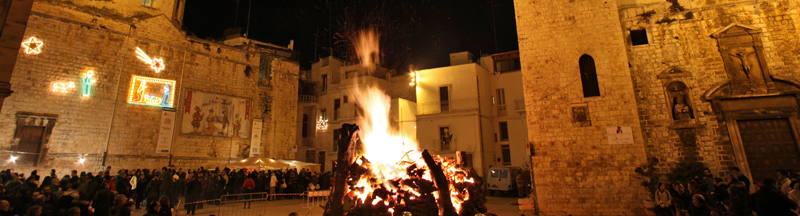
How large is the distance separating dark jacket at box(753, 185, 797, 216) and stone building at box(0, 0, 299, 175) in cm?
2201

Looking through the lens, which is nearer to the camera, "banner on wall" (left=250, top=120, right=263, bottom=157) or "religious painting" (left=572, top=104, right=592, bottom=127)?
"religious painting" (left=572, top=104, right=592, bottom=127)

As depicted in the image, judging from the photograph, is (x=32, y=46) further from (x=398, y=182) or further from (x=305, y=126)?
(x=398, y=182)

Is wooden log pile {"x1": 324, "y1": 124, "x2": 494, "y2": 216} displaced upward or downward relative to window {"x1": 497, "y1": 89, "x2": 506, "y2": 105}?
downward

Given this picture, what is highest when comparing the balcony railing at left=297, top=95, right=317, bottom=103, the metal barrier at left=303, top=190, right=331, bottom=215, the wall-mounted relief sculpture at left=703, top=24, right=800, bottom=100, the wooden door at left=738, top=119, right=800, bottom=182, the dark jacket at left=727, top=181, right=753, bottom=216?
the balcony railing at left=297, top=95, right=317, bottom=103

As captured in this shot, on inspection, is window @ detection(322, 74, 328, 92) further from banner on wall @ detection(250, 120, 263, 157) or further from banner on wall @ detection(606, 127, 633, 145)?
banner on wall @ detection(606, 127, 633, 145)

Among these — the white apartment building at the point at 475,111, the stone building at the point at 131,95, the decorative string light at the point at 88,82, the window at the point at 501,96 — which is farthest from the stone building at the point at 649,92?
the decorative string light at the point at 88,82

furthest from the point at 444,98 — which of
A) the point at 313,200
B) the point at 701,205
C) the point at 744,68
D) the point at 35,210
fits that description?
the point at 35,210

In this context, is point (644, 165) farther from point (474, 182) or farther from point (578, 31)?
point (474, 182)

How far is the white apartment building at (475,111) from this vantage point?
2197 centimetres

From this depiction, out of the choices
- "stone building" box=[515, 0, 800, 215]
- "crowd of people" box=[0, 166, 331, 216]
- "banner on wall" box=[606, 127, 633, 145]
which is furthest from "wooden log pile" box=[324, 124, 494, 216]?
"banner on wall" box=[606, 127, 633, 145]

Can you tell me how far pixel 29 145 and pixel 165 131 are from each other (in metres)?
5.02

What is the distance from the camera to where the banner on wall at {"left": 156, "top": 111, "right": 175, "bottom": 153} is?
1917cm


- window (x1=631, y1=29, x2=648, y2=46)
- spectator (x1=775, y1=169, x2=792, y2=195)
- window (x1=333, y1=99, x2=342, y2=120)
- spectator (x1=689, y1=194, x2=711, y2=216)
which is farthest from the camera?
window (x1=333, y1=99, x2=342, y2=120)

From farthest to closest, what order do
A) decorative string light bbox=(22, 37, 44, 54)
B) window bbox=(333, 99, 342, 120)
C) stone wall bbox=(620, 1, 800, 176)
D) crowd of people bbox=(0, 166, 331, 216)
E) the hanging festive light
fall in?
the hanging festive light → window bbox=(333, 99, 342, 120) → decorative string light bbox=(22, 37, 44, 54) → stone wall bbox=(620, 1, 800, 176) → crowd of people bbox=(0, 166, 331, 216)
